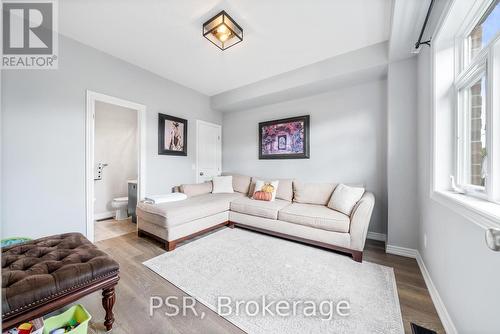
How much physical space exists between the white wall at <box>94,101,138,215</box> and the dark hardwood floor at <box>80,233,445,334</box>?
7.23ft

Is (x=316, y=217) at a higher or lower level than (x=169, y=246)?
higher

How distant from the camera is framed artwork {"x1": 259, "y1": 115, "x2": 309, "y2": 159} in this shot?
150 inches

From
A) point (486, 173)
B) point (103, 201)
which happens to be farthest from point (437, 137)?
point (103, 201)

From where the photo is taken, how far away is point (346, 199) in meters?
2.83

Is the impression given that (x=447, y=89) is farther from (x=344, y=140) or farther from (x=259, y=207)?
(x=259, y=207)

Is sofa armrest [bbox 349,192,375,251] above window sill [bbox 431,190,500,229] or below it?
below

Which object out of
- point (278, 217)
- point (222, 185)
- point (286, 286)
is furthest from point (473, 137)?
point (222, 185)

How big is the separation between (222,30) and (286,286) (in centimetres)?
272

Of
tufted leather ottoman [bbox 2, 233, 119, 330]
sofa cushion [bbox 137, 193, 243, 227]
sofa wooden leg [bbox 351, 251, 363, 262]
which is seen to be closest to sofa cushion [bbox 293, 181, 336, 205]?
sofa wooden leg [bbox 351, 251, 363, 262]

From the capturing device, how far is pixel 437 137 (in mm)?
2004

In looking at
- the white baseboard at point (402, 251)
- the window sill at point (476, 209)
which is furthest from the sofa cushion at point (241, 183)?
the window sill at point (476, 209)

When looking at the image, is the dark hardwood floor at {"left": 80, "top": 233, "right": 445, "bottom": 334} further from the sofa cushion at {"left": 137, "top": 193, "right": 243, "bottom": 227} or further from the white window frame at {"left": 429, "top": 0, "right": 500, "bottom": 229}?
the white window frame at {"left": 429, "top": 0, "right": 500, "bottom": 229}

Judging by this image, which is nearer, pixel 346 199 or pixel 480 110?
pixel 480 110

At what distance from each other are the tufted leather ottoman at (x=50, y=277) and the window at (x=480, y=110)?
2738 millimetres
